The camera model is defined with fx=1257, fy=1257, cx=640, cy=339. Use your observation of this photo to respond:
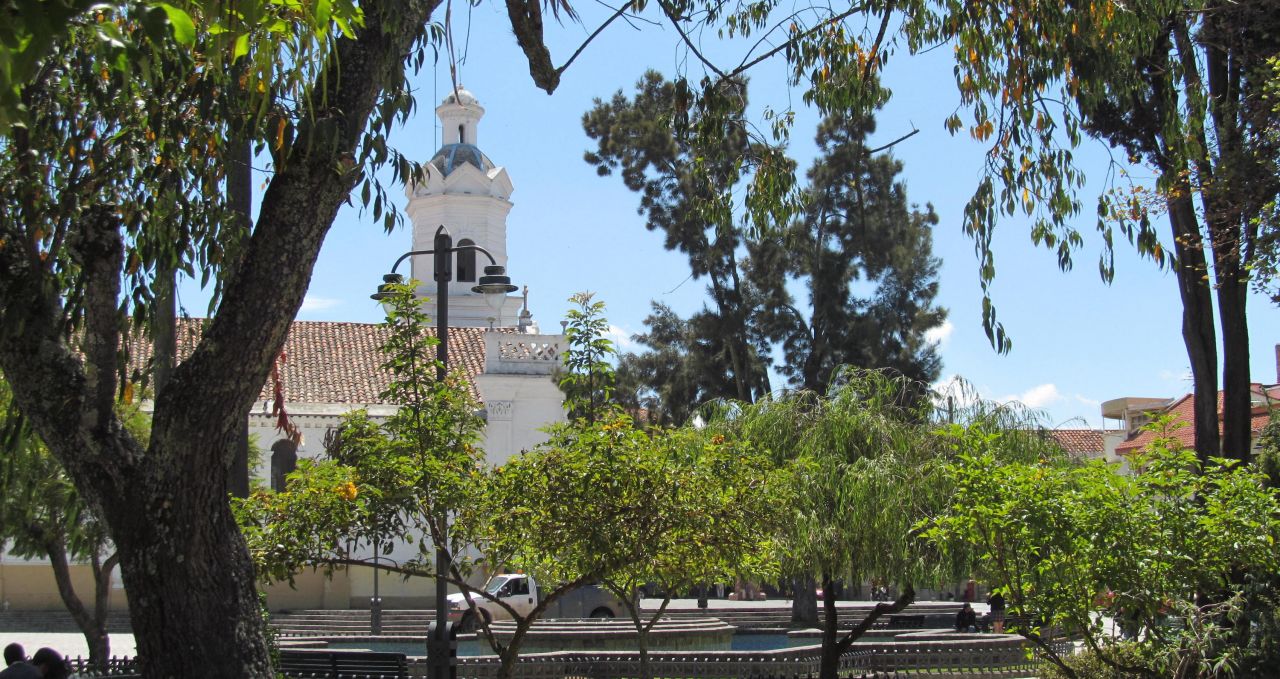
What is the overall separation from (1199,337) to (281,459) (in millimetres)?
22757

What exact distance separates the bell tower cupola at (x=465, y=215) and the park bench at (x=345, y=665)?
25.2 metres

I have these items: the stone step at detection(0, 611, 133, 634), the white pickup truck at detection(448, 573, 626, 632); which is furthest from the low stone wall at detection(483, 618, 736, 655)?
the stone step at detection(0, 611, 133, 634)

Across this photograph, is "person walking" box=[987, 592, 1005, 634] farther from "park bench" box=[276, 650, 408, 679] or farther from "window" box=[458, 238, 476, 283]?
"window" box=[458, 238, 476, 283]

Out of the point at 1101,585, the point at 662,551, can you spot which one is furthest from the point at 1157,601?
the point at 662,551

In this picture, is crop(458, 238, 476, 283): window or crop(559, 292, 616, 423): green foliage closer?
crop(559, 292, 616, 423): green foliage

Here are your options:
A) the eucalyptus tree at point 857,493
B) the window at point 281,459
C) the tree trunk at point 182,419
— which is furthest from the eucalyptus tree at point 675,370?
the tree trunk at point 182,419

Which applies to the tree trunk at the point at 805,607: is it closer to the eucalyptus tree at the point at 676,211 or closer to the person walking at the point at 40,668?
the eucalyptus tree at the point at 676,211

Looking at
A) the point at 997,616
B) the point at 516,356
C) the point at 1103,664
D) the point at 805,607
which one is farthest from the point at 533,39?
the point at 516,356

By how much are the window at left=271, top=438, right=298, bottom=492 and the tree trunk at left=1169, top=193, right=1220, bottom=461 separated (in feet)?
72.3

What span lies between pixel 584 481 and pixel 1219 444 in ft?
27.3

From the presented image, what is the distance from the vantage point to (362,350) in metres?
34.0

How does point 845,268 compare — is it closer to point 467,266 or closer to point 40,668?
point 467,266

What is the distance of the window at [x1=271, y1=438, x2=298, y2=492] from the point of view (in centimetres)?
3028

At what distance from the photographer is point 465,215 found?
130 ft
